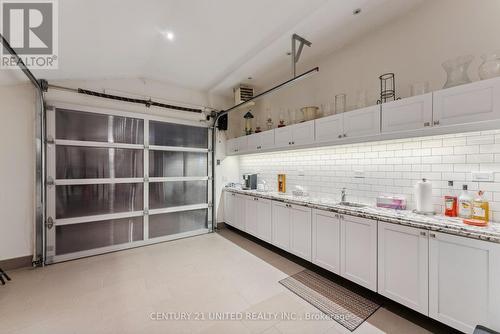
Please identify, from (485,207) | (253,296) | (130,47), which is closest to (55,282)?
(253,296)

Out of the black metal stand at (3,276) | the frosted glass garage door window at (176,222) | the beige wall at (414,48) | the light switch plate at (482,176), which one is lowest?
the black metal stand at (3,276)

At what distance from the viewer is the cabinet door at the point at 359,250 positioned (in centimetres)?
216

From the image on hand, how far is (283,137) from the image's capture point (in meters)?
3.60

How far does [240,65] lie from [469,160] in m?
3.18

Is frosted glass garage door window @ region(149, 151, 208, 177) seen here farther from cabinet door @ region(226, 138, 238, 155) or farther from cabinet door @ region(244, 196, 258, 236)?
cabinet door @ region(244, 196, 258, 236)

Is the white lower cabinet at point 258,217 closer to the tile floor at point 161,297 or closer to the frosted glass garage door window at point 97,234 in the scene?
the tile floor at point 161,297

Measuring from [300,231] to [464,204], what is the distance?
5.70ft

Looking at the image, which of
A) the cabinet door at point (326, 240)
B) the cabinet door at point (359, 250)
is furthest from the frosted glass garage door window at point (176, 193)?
the cabinet door at point (359, 250)

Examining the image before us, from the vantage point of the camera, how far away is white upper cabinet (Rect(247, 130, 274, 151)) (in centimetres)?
388

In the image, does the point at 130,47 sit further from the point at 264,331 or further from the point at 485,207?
the point at 485,207

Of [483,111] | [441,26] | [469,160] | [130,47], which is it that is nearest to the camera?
[483,111]

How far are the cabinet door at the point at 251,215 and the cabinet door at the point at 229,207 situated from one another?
0.53 m

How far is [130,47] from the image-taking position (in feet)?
9.46

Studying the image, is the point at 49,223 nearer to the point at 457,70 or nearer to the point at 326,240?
the point at 326,240
